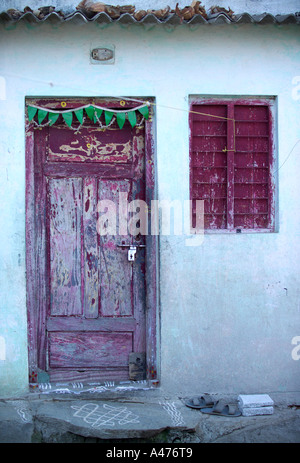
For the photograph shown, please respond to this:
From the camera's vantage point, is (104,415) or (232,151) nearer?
(104,415)

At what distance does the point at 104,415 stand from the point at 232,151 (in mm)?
2647

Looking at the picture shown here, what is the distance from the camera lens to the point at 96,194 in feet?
16.0

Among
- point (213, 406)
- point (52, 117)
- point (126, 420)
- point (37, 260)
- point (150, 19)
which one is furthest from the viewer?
point (37, 260)

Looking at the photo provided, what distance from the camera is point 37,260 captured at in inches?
189

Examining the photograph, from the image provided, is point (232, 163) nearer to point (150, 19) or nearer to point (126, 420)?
point (150, 19)

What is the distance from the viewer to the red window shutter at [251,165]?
4.89 m

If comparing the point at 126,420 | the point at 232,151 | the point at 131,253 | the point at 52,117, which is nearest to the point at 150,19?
the point at 52,117

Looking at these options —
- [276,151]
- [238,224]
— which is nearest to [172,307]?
[238,224]

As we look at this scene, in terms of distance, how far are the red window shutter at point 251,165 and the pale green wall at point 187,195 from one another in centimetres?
16

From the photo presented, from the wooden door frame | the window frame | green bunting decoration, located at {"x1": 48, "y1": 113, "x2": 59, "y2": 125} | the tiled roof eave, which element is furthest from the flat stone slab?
the tiled roof eave

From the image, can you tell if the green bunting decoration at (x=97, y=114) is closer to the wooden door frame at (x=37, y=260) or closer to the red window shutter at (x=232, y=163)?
the wooden door frame at (x=37, y=260)

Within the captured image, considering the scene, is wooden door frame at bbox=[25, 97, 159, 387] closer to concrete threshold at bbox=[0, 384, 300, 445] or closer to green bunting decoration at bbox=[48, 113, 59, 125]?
green bunting decoration at bbox=[48, 113, 59, 125]

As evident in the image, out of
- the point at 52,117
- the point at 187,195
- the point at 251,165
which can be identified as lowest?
the point at 187,195

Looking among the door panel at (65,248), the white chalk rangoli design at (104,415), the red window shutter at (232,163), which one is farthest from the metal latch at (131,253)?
the white chalk rangoli design at (104,415)
